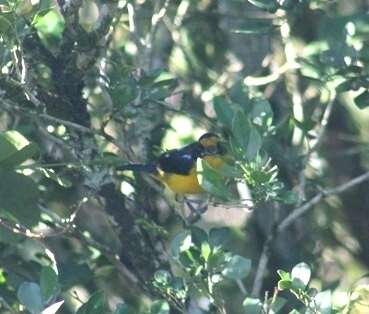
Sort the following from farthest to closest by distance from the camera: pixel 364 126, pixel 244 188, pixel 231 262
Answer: pixel 364 126 → pixel 244 188 → pixel 231 262

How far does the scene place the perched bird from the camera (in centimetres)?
403

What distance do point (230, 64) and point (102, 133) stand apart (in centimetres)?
158

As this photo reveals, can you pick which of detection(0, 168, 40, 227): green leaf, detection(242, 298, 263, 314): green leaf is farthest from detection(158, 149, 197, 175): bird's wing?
detection(242, 298, 263, 314): green leaf

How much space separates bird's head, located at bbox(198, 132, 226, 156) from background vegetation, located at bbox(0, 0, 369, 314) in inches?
1.4

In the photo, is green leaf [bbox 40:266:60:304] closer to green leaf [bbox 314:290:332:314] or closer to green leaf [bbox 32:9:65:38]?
green leaf [bbox 314:290:332:314]

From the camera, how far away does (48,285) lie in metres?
2.88

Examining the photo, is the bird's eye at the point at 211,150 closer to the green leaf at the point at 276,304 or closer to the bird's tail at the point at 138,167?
the bird's tail at the point at 138,167

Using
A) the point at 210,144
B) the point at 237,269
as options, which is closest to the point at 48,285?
the point at 237,269

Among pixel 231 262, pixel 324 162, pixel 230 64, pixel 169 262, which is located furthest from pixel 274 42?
pixel 231 262

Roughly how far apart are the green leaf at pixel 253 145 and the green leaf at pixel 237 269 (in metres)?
0.32

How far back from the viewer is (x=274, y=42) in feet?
16.4

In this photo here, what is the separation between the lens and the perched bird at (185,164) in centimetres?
403

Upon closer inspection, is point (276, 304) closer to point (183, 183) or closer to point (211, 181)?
point (211, 181)

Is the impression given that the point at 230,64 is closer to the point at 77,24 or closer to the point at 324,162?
the point at 324,162
